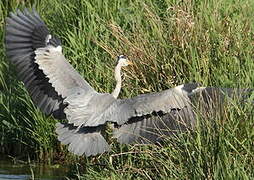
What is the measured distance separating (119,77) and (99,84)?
847 mm

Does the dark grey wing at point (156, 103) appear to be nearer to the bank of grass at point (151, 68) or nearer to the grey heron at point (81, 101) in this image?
the grey heron at point (81, 101)

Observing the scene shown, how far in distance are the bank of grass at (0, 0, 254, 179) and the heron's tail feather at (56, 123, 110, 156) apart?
0.14 meters

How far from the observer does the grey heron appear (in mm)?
6348

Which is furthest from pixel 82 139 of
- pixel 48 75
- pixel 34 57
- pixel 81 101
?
pixel 34 57

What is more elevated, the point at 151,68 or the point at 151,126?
the point at 151,68

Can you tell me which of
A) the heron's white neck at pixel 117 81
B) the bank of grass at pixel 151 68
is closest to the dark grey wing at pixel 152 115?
the bank of grass at pixel 151 68

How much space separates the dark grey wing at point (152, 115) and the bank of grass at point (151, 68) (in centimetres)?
14

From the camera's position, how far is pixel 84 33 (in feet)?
27.1

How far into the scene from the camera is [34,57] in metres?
7.13

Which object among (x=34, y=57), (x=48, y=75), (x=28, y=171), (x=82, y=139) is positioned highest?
(x=34, y=57)

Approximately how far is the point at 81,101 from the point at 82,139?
0.33 m

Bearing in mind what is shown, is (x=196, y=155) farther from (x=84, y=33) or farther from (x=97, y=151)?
(x=84, y=33)

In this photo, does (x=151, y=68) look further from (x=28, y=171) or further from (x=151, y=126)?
(x=28, y=171)

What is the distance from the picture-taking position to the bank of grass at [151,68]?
17.9ft
